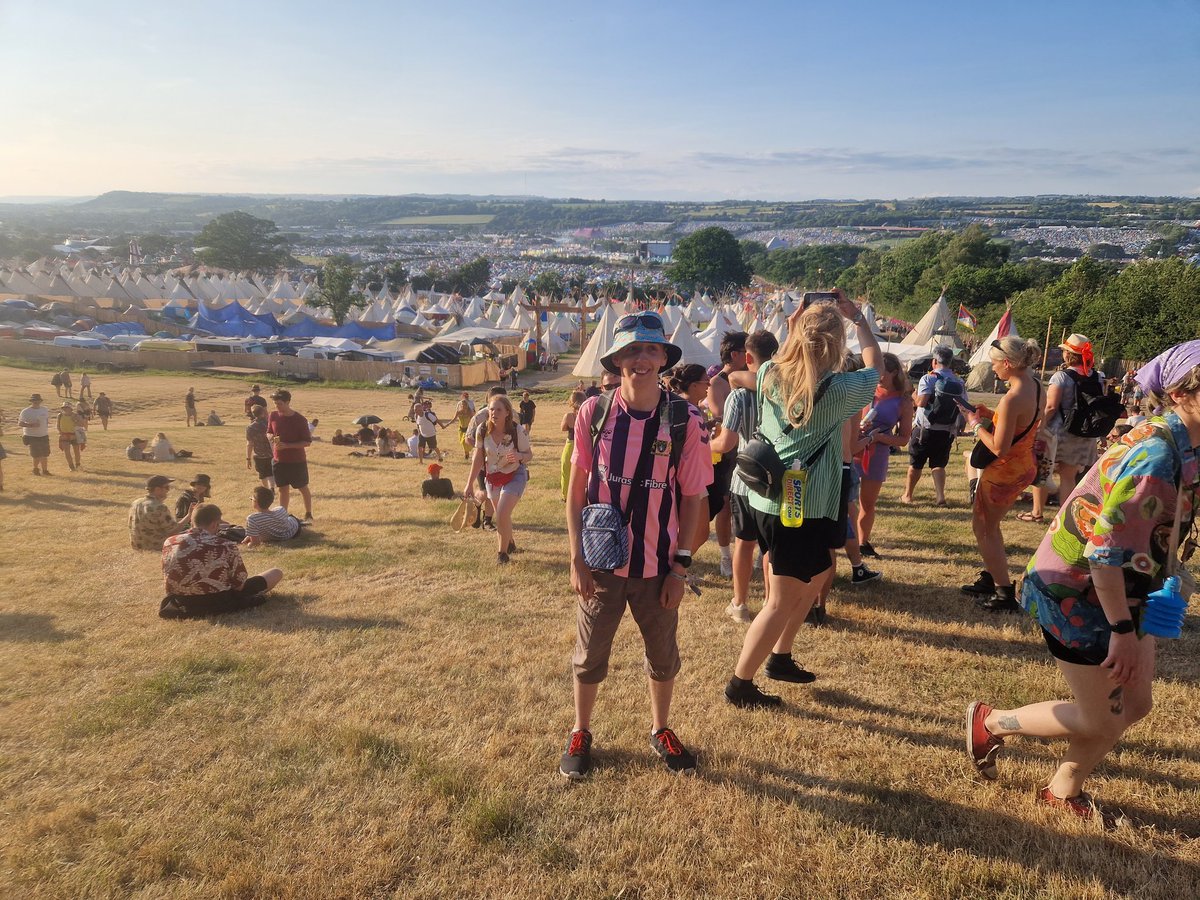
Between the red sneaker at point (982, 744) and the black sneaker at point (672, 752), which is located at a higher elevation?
the red sneaker at point (982, 744)

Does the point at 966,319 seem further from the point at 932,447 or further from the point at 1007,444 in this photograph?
the point at 1007,444

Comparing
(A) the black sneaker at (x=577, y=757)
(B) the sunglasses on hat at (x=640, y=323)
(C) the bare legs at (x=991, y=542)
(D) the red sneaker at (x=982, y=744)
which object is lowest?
(A) the black sneaker at (x=577, y=757)

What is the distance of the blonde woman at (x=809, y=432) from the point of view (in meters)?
3.04

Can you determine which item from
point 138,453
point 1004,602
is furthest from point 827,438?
point 138,453

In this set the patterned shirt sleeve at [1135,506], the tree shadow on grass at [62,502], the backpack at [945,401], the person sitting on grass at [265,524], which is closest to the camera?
the patterned shirt sleeve at [1135,506]

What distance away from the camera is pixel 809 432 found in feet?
10.2

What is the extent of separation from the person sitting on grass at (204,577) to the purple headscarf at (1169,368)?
5.64 m

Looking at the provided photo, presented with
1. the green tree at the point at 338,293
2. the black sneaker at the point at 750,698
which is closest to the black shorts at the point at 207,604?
the black sneaker at the point at 750,698

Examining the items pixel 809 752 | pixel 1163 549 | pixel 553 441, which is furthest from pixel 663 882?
pixel 553 441

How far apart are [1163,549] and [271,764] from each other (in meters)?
3.65

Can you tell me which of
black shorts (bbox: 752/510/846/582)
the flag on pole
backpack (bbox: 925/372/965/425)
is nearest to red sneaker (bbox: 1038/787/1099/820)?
black shorts (bbox: 752/510/846/582)

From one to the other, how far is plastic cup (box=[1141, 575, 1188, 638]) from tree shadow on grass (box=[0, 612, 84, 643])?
615 centimetres

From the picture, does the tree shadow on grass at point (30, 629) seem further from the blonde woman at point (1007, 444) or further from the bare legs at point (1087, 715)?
the blonde woman at point (1007, 444)

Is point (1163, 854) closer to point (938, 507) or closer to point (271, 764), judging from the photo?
point (271, 764)
